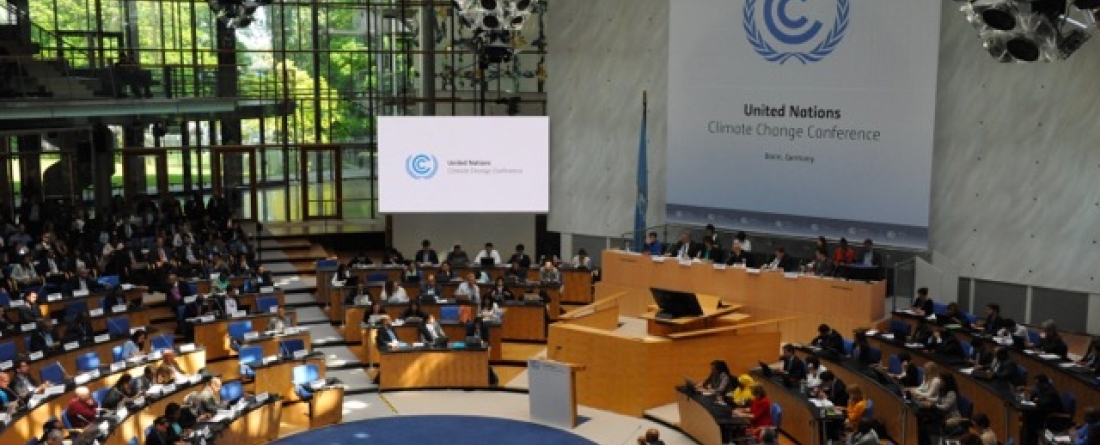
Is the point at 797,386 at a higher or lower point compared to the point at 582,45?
lower

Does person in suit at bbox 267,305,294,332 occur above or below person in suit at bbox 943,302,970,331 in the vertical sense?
below

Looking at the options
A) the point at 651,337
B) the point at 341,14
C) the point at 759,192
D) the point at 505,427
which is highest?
the point at 341,14

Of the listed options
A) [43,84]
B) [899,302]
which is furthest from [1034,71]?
[43,84]

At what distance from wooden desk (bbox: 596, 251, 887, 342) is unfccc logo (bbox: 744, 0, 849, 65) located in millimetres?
3969

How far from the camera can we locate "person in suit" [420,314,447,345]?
18.3 meters

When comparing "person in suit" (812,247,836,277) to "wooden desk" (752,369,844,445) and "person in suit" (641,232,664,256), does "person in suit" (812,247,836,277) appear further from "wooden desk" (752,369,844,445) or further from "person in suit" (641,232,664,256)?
"wooden desk" (752,369,844,445)

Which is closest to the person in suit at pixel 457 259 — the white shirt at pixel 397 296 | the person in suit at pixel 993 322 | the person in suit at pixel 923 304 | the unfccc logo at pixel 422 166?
the unfccc logo at pixel 422 166

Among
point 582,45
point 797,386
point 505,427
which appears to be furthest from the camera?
point 582,45

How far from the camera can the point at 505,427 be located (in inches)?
653

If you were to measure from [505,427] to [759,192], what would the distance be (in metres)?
7.66

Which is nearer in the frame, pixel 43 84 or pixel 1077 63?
pixel 1077 63

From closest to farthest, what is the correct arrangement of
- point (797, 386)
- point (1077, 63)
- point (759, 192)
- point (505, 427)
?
point (797, 386), point (505, 427), point (1077, 63), point (759, 192)

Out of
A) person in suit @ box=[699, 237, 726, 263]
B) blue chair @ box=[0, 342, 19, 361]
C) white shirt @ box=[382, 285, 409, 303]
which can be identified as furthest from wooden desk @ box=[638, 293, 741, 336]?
blue chair @ box=[0, 342, 19, 361]

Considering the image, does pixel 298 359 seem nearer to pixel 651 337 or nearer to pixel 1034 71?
pixel 651 337
